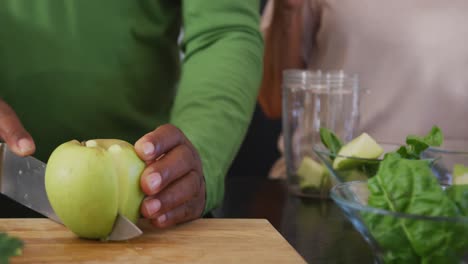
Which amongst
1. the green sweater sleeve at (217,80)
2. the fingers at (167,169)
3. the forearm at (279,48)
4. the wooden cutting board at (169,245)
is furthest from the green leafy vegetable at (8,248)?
the forearm at (279,48)

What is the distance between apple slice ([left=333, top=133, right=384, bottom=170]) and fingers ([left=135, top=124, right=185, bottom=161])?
0.85ft

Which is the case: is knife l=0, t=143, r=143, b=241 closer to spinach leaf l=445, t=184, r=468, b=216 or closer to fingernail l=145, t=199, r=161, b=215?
fingernail l=145, t=199, r=161, b=215

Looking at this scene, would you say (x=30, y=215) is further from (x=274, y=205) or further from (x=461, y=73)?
(x=461, y=73)

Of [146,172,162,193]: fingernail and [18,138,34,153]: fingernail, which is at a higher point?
[18,138,34,153]: fingernail

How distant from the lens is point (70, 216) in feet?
2.75

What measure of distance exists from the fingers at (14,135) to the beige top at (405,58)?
994 mm

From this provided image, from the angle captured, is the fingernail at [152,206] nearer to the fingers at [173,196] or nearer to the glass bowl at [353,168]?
the fingers at [173,196]

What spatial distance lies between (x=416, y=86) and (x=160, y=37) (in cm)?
72

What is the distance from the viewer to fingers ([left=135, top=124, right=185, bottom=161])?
34.4 inches

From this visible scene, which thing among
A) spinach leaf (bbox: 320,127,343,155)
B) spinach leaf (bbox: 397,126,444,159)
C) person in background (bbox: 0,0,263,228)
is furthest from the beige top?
spinach leaf (bbox: 397,126,444,159)

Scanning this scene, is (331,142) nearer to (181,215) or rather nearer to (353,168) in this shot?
(353,168)

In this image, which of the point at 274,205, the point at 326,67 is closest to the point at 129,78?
the point at 274,205

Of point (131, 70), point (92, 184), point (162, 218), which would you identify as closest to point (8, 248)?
point (92, 184)

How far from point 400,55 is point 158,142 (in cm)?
105
